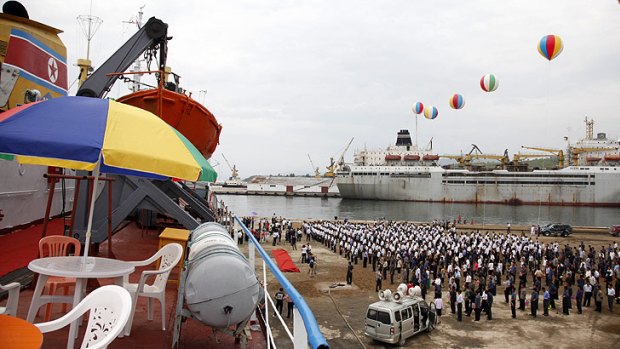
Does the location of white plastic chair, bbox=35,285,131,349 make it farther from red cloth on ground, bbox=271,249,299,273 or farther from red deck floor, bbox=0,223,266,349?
red cloth on ground, bbox=271,249,299,273

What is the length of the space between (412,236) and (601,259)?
10.2 metres

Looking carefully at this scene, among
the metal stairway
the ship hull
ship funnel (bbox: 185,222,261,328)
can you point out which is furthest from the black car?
the ship hull

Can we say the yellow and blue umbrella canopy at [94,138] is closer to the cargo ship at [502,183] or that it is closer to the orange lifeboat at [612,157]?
the cargo ship at [502,183]

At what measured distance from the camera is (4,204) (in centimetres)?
921

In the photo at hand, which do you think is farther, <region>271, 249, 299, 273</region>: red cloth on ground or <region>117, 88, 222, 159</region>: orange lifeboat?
<region>271, 249, 299, 273</region>: red cloth on ground

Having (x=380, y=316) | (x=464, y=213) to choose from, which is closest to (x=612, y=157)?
(x=464, y=213)

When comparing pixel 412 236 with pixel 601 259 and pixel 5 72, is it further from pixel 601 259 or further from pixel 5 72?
pixel 5 72

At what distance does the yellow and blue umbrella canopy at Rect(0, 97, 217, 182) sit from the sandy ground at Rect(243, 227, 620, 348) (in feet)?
29.5

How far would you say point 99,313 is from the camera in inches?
109

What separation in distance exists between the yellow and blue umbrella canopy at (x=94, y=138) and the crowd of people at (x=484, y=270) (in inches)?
488

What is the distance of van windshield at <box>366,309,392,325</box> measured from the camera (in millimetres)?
11192

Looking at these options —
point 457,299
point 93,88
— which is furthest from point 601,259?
point 93,88

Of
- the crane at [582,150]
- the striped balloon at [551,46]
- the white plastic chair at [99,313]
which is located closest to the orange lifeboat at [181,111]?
the white plastic chair at [99,313]

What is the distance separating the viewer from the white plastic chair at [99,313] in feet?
8.77
